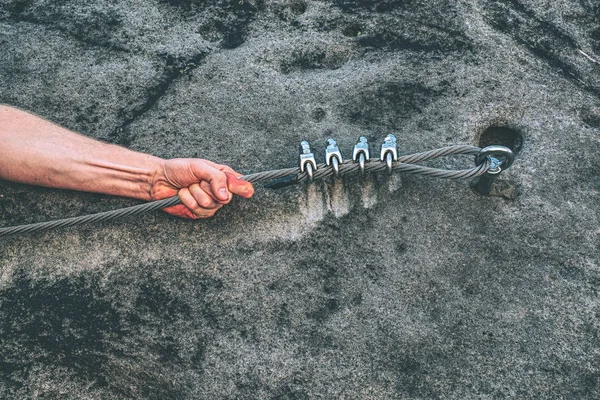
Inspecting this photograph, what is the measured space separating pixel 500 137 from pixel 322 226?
88 cm

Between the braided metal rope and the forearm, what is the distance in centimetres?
16

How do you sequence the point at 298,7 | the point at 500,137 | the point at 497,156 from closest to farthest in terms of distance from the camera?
the point at 497,156 → the point at 500,137 → the point at 298,7

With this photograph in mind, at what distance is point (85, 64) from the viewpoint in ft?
8.13

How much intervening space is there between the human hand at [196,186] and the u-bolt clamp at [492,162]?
81 centimetres

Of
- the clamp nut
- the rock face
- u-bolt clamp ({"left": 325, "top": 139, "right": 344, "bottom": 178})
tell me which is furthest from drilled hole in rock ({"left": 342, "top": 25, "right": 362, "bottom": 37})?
the clamp nut

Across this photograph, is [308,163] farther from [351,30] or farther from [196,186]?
[351,30]

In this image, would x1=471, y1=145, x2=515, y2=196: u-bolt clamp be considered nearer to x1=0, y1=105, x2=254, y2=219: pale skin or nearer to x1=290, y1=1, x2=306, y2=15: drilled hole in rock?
x1=0, y1=105, x2=254, y2=219: pale skin

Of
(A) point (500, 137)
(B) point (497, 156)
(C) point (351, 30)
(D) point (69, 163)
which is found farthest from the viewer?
(C) point (351, 30)

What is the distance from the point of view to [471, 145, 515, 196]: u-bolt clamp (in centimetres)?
175

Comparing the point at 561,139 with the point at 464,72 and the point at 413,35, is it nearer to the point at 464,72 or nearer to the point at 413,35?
the point at 464,72

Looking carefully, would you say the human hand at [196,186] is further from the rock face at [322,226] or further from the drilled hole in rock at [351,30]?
the drilled hole in rock at [351,30]

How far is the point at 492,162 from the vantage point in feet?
5.91

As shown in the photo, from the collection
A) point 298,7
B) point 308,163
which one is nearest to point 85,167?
point 308,163

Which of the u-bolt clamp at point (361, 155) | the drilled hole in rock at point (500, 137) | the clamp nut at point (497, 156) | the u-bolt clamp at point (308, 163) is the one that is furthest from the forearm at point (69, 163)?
the drilled hole in rock at point (500, 137)
